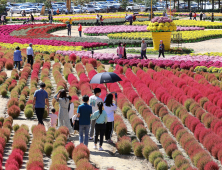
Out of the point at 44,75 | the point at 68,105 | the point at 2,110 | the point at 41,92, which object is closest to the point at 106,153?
the point at 68,105

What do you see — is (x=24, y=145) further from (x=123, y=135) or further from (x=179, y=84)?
(x=179, y=84)

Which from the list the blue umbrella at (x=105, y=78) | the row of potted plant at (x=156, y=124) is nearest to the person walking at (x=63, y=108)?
the blue umbrella at (x=105, y=78)

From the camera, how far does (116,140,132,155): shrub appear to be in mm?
10789

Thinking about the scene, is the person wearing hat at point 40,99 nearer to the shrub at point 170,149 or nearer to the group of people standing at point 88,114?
the group of people standing at point 88,114

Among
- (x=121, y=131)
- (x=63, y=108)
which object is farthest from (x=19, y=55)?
(x=121, y=131)

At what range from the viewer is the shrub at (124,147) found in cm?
1079

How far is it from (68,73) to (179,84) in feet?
19.7

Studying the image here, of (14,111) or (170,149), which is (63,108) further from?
(170,149)

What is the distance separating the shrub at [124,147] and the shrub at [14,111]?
4.79 meters

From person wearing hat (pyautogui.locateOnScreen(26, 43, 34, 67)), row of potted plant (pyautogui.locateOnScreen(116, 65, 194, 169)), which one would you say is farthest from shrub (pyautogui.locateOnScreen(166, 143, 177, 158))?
person wearing hat (pyautogui.locateOnScreen(26, 43, 34, 67))

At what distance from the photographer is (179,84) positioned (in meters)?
17.6

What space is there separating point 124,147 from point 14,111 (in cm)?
506

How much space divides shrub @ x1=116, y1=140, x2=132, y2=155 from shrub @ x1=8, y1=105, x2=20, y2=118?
189 inches

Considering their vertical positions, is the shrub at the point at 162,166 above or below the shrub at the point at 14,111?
below
